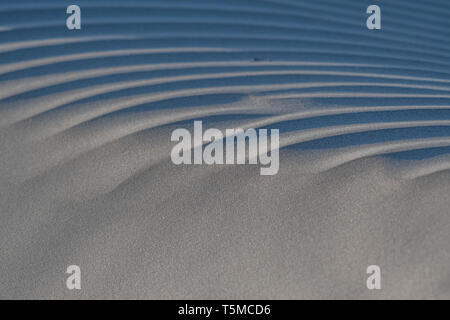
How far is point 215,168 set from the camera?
2387 millimetres

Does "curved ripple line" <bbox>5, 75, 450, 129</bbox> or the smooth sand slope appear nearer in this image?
the smooth sand slope

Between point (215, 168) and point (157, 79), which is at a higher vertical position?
point (157, 79)

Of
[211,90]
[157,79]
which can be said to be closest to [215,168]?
[211,90]

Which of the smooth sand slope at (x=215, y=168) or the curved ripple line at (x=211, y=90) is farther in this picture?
the curved ripple line at (x=211, y=90)

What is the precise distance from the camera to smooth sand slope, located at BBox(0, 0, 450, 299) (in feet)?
6.68

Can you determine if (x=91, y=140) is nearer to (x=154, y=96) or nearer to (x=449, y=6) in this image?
(x=154, y=96)

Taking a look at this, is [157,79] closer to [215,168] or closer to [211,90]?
[211,90]

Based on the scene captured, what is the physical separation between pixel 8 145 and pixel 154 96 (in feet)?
2.00

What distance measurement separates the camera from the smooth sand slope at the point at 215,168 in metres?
2.04

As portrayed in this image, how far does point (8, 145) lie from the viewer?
99.8 inches

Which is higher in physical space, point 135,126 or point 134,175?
point 135,126

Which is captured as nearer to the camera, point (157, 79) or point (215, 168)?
point (215, 168)
